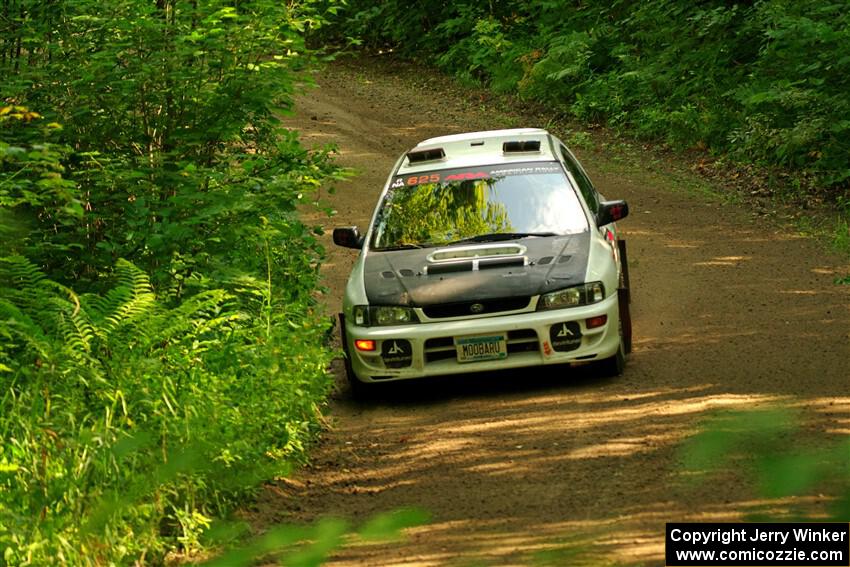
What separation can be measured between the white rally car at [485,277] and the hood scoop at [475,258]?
11 millimetres

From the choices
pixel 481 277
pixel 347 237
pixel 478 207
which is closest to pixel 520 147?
pixel 478 207

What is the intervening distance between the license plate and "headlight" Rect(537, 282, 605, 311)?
15.5 inches

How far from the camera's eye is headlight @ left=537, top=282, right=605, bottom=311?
8.62 m

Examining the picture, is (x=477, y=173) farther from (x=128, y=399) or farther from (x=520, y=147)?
(x=128, y=399)

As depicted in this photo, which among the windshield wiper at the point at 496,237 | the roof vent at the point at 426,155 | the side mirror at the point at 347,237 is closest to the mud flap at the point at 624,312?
the windshield wiper at the point at 496,237

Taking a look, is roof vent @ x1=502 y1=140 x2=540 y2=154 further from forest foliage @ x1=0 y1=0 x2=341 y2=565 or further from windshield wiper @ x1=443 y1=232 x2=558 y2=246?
forest foliage @ x1=0 y1=0 x2=341 y2=565

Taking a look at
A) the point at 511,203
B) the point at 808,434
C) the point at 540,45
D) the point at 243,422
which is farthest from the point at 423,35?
the point at 808,434

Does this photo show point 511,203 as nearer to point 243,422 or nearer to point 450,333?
point 450,333

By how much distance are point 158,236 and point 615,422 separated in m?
3.35

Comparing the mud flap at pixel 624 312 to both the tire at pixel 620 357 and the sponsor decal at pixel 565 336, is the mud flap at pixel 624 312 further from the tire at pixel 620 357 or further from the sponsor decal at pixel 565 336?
the sponsor decal at pixel 565 336

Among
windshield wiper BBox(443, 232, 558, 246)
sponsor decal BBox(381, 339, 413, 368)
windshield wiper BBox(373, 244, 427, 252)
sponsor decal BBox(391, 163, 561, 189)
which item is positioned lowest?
sponsor decal BBox(381, 339, 413, 368)

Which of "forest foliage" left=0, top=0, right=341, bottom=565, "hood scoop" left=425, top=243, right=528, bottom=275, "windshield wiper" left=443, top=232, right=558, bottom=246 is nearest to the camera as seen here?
"forest foliage" left=0, top=0, right=341, bottom=565

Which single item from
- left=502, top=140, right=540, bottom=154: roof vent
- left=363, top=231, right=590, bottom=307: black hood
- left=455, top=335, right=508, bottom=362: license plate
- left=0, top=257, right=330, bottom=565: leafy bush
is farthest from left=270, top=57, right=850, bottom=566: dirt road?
left=502, top=140, right=540, bottom=154: roof vent

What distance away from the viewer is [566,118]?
2380 cm
